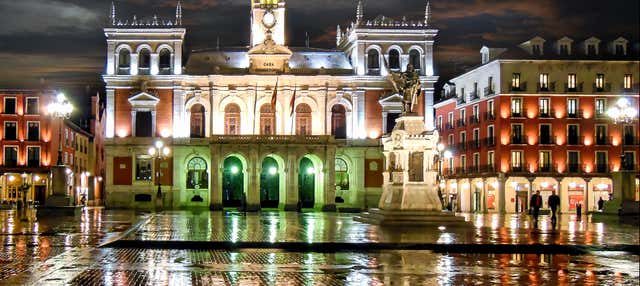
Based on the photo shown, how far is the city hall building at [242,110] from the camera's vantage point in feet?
279

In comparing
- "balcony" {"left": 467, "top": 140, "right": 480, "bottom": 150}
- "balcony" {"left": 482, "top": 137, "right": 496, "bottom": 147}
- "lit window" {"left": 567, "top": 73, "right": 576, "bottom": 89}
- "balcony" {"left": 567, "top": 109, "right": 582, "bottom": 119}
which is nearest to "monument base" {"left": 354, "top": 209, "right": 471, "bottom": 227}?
"balcony" {"left": 482, "top": 137, "right": 496, "bottom": 147}

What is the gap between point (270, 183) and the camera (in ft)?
282

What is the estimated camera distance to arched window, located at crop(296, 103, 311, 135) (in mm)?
86312

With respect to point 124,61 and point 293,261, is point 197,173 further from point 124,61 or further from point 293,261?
point 293,261

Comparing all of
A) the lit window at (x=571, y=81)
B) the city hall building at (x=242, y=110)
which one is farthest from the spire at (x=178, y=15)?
the lit window at (x=571, y=81)

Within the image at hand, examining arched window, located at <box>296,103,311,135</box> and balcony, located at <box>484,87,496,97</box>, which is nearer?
arched window, located at <box>296,103,311,135</box>

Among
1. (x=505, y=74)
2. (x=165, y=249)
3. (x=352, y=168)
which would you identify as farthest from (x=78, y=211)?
(x=505, y=74)

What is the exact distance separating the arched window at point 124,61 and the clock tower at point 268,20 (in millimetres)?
11693

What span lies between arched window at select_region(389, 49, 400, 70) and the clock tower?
33.5ft

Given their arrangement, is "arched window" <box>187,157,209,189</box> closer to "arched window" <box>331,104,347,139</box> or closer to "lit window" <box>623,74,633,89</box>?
"arched window" <box>331,104,347,139</box>

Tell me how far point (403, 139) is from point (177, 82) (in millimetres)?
46101

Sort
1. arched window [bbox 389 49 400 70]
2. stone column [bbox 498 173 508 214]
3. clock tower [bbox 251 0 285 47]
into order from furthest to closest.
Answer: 1. stone column [bbox 498 173 508 214]
2. clock tower [bbox 251 0 285 47]
3. arched window [bbox 389 49 400 70]

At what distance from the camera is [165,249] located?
28125 millimetres

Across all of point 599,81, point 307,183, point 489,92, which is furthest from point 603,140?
point 307,183
